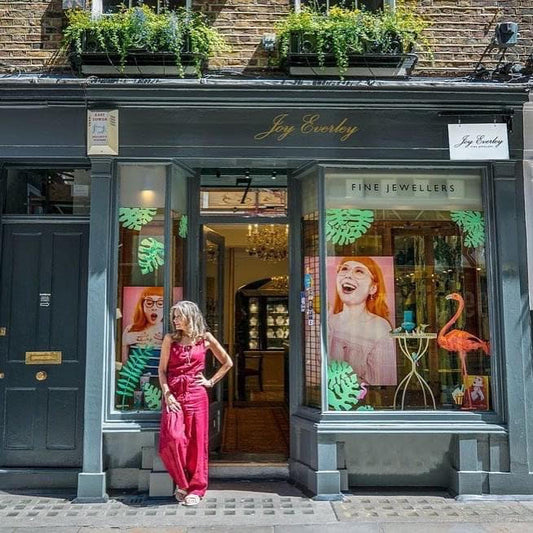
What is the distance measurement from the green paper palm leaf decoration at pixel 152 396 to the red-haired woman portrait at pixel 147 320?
418mm

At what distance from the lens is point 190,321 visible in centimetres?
516

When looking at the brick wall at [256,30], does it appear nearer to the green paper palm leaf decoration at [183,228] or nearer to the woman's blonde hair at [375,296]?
the green paper palm leaf decoration at [183,228]

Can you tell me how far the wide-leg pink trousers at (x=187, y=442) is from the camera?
200 inches

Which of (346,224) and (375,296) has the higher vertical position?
(346,224)

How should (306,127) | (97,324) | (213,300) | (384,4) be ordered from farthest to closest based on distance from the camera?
(213,300)
(384,4)
(306,127)
(97,324)

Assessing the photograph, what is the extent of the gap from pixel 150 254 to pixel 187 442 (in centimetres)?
194

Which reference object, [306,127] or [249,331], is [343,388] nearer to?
[306,127]

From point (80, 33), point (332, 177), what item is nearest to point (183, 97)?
point (80, 33)

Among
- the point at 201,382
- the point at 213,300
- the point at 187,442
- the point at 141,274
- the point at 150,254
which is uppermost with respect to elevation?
the point at 150,254

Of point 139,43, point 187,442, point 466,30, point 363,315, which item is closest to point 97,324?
point 187,442

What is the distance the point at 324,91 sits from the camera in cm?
559

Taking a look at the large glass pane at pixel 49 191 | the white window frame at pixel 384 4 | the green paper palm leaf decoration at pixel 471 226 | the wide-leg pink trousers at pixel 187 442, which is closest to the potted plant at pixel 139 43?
the white window frame at pixel 384 4

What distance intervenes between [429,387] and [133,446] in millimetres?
3076

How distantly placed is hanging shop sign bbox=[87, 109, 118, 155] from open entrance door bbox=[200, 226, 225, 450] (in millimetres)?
1426
